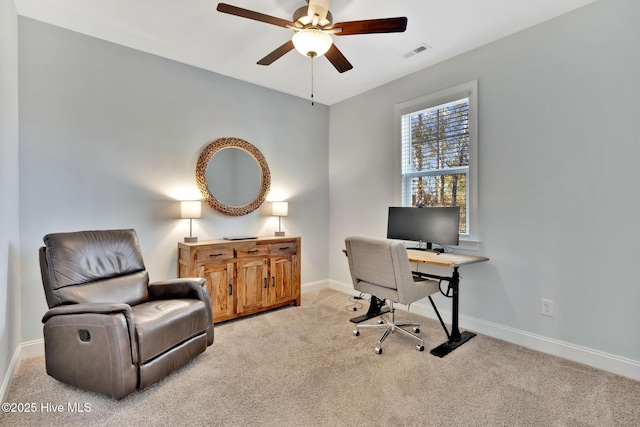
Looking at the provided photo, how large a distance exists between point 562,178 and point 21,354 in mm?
4567

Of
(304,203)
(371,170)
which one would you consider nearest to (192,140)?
(304,203)

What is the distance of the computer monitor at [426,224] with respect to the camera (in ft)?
9.66

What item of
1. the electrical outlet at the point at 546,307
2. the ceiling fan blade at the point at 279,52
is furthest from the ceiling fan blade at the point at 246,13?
the electrical outlet at the point at 546,307

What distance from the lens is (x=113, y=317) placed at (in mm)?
1844

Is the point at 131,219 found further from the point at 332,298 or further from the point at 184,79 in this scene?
the point at 332,298

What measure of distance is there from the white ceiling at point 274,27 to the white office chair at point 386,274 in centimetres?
186

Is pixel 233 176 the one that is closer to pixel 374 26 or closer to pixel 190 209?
pixel 190 209

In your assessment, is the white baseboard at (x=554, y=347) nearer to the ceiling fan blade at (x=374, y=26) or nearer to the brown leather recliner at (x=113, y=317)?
the brown leather recliner at (x=113, y=317)

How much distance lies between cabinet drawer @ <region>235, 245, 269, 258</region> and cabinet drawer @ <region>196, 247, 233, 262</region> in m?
0.09

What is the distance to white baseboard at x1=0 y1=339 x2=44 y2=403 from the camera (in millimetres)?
2049

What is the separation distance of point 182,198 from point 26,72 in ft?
5.18

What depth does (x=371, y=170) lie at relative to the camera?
409cm

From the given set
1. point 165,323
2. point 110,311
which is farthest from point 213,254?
point 110,311

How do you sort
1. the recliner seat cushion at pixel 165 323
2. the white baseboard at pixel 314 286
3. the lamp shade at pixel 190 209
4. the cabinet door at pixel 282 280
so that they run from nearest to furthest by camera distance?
the recliner seat cushion at pixel 165 323, the lamp shade at pixel 190 209, the cabinet door at pixel 282 280, the white baseboard at pixel 314 286
